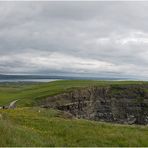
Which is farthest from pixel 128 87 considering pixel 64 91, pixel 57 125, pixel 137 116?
pixel 57 125

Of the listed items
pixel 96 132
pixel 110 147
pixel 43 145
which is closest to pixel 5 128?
pixel 43 145

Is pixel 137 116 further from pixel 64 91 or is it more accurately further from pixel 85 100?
pixel 64 91

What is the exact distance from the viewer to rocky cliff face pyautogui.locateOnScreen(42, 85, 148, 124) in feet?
379

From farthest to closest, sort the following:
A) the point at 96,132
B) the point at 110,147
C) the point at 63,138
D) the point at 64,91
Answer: the point at 64,91 < the point at 96,132 < the point at 63,138 < the point at 110,147

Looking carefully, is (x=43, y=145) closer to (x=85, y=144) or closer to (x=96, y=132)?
(x=85, y=144)

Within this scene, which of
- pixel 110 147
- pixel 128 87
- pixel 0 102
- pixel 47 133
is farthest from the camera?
pixel 128 87

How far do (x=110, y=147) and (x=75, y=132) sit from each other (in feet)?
16.2

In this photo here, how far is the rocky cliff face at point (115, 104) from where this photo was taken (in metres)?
116

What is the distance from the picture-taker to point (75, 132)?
23.5m

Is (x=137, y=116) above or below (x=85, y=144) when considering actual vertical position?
below

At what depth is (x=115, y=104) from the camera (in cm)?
12644

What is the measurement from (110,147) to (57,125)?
349 inches

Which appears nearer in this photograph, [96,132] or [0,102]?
[96,132]

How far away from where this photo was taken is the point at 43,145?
17391 millimetres
